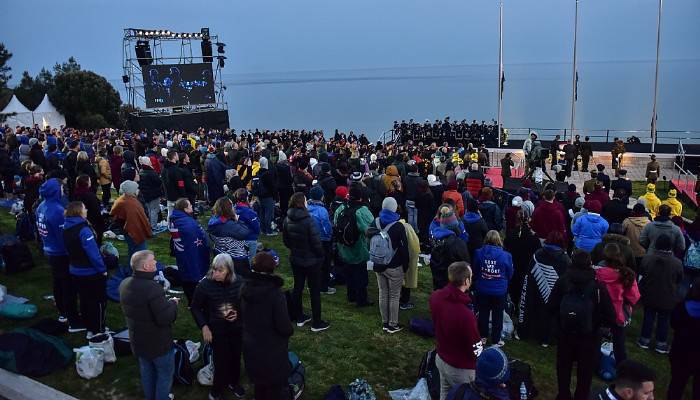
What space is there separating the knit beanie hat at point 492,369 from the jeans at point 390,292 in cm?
284

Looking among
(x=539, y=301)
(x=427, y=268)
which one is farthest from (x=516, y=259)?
(x=427, y=268)

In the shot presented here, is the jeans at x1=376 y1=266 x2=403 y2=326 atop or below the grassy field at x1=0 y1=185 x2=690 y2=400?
atop

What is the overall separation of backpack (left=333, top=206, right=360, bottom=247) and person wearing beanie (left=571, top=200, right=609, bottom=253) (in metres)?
2.87

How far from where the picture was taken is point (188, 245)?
5.55 meters

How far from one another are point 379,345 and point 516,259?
196 centimetres

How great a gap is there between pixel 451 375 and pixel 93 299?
12.1 ft

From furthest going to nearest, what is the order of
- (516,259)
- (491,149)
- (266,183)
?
1. (491,149)
2. (266,183)
3. (516,259)

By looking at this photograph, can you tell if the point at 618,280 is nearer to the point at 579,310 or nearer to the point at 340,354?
the point at 579,310

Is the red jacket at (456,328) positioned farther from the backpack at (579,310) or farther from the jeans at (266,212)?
the jeans at (266,212)

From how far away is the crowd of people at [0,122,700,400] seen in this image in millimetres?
3980

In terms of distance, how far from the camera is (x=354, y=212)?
6.49 m

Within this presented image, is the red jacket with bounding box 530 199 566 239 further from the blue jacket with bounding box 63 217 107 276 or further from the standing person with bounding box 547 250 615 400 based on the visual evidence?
the blue jacket with bounding box 63 217 107 276

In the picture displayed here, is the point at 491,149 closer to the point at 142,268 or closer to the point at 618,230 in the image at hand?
the point at 618,230

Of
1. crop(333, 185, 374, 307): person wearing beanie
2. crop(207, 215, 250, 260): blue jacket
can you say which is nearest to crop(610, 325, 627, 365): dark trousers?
crop(333, 185, 374, 307): person wearing beanie
